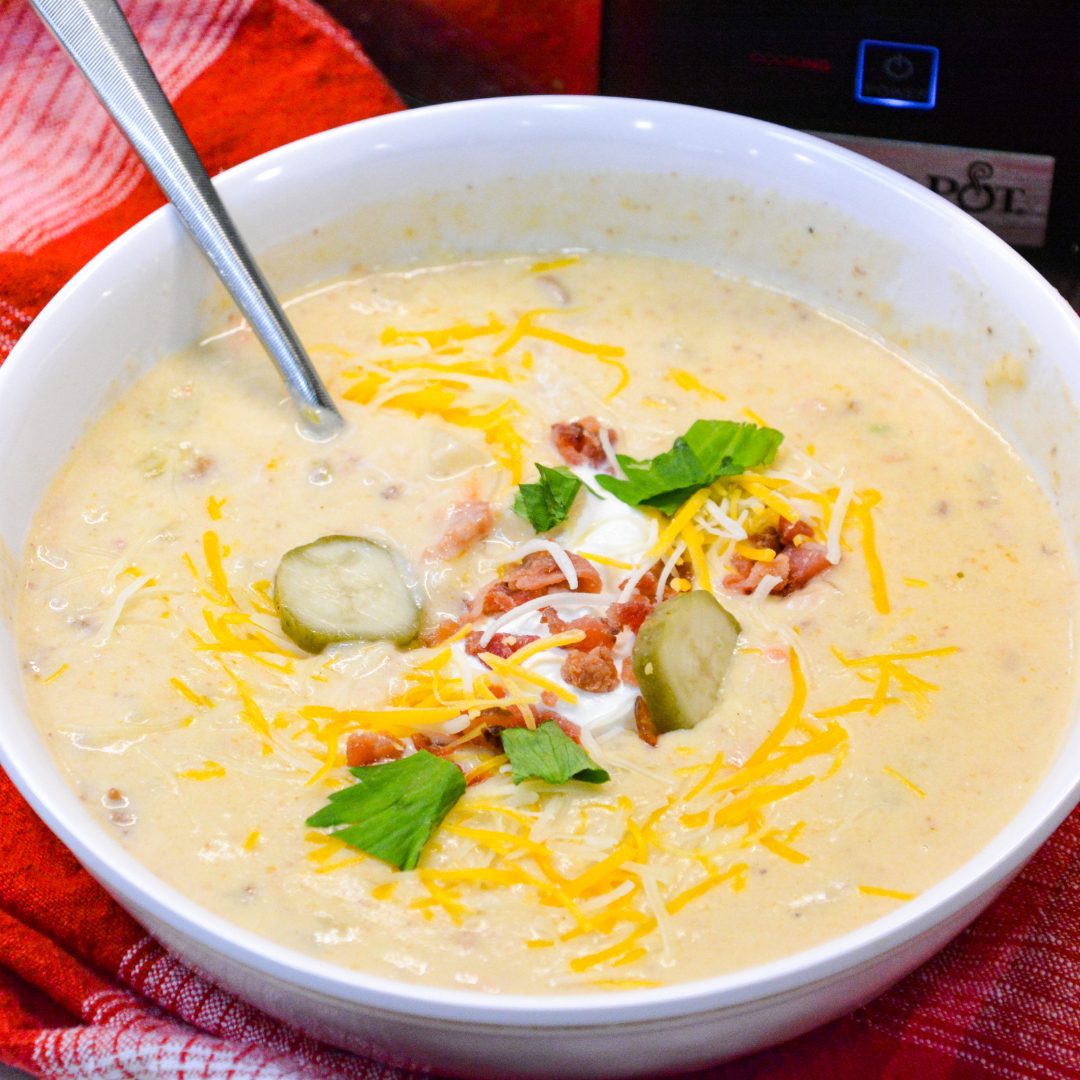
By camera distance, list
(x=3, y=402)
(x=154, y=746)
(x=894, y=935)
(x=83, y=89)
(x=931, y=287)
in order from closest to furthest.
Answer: (x=894, y=935) < (x=154, y=746) < (x=3, y=402) < (x=931, y=287) < (x=83, y=89)

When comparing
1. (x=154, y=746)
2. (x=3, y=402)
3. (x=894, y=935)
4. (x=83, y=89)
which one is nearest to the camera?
(x=894, y=935)

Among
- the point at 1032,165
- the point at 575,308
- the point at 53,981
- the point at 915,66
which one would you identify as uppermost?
the point at 915,66

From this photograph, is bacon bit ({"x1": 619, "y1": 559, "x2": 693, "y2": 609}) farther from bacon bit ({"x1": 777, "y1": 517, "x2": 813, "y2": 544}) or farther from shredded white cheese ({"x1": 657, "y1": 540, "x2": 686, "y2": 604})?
bacon bit ({"x1": 777, "y1": 517, "x2": 813, "y2": 544})

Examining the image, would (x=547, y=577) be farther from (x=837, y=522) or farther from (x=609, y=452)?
(x=837, y=522)

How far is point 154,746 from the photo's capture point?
1.96 m

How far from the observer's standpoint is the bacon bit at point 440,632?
2094mm

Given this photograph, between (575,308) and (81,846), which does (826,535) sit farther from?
(81,846)

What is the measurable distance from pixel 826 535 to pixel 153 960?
109cm

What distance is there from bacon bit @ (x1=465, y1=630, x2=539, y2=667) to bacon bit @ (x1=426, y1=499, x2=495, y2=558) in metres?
0.20

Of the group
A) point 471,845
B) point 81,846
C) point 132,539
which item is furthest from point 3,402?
point 471,845

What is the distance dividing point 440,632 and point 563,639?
204 mm

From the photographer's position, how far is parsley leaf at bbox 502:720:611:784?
1.84m

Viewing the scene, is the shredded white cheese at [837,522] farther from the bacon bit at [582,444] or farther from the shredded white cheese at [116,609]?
the shredded white cheese at [116,609]

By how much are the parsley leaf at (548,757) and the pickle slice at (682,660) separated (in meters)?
0.13
